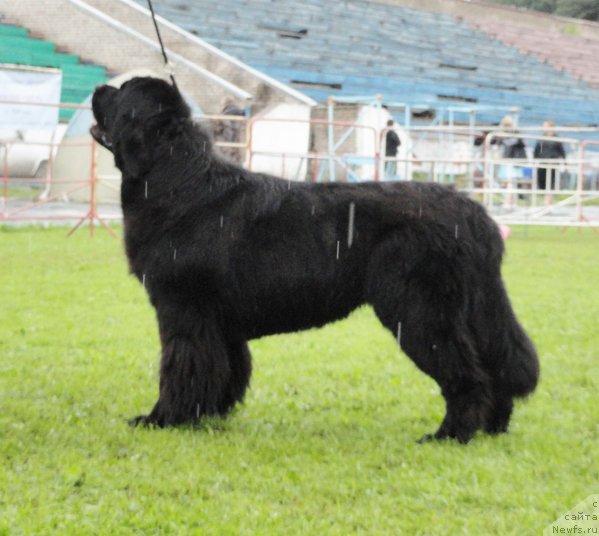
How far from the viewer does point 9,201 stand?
1761 cm

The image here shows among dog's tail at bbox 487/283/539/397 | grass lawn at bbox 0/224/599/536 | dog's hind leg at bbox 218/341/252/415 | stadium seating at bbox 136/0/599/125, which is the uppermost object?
stadium seating at bbox 136/0/599/125

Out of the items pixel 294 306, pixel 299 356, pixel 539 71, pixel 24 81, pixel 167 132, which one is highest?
pixel 539 71

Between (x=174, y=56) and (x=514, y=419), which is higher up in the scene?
(x=174, y=56)

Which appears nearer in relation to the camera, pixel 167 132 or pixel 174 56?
pixel 167 132

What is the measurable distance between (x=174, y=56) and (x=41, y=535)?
2028cm

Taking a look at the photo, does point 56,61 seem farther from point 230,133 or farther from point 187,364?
point 187,364

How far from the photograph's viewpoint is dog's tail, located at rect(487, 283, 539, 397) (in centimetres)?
441

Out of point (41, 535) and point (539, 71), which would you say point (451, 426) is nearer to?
point (41, 535)

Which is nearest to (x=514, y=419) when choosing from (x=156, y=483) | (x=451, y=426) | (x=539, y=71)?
(x=451, y=426)

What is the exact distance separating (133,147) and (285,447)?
63.8 inches

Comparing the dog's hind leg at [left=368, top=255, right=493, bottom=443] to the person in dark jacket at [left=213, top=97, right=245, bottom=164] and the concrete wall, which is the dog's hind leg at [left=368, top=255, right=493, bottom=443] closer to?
the person in dark jacket at [left=213, top=97, right=245, bottom=164]

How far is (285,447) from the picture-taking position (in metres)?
4.28

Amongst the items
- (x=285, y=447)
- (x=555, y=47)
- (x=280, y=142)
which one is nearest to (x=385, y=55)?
(x=555, y=47)

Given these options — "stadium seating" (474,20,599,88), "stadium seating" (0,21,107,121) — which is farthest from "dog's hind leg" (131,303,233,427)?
"stadium seating" (474,20,599,88)
